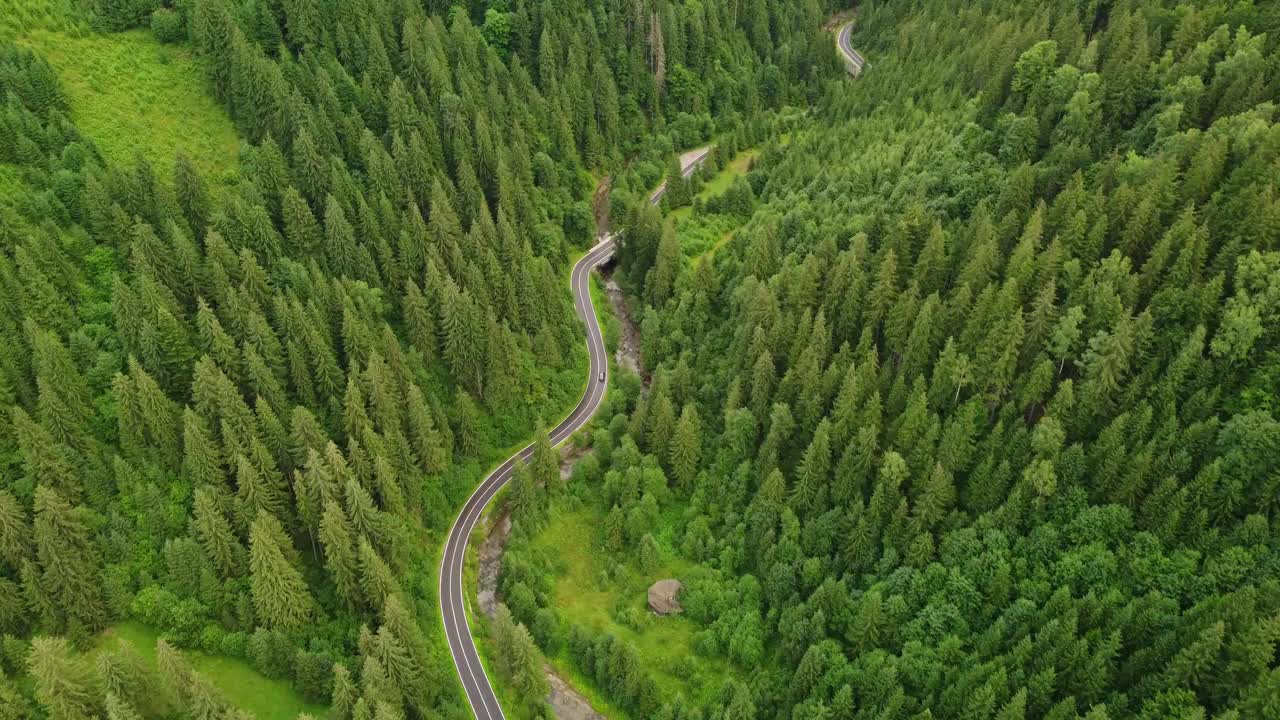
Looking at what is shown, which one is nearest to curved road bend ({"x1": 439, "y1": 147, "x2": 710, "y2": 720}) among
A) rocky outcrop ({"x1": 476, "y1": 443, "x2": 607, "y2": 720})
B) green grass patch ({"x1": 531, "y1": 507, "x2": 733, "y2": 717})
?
rocky outcrop ({"x1": 476, "y1": 443, "x2": 607, "y2": 720})

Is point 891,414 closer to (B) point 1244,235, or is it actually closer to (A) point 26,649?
(B) point 1244,235

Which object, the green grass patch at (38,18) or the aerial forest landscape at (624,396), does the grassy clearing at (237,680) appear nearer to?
the aerial forest landscape at (624,396)

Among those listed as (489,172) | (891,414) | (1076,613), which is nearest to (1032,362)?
(891,414)

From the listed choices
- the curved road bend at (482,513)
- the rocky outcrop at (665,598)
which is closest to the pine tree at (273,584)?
the curved road bend at (482,513)

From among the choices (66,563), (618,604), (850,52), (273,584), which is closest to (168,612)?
(66,563)

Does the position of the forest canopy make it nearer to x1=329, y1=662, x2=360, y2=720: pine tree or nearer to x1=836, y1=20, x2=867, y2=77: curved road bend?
x1=329, y1=662, x2=360, y2=720: pine tree

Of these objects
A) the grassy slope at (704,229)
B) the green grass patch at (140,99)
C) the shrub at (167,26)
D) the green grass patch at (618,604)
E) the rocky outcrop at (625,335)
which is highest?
the shrub at (167,26)
